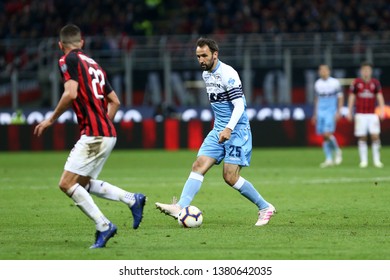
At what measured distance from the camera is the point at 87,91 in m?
9.58

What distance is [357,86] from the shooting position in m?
21.7

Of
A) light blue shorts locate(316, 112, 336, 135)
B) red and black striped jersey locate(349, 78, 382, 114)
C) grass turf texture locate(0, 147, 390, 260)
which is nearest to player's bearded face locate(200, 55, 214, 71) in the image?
grass turf texture locate(0, 147, 390, 260)

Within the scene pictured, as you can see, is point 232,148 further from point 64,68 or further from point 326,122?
point 326,122

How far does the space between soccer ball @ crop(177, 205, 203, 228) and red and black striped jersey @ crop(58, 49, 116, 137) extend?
1789 millimetres

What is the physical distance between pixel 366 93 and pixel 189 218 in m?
11.3

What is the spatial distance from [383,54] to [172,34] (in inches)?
302

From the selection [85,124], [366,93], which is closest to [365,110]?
[366,93]

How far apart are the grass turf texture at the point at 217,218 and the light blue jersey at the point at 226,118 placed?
83 centimetres

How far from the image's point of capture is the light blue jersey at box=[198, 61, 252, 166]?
1120 cm

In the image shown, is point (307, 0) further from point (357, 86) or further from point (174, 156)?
point (357, 86)

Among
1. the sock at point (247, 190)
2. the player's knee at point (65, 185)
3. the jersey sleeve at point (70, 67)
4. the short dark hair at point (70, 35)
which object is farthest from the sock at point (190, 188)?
the short dark hair at point (70, 35)

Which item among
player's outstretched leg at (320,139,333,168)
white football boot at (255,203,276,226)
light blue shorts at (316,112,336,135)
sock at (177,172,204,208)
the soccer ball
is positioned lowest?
player's outstretched leg at (320,139,333,168)

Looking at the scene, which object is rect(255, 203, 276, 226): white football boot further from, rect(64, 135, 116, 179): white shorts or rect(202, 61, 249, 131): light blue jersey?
rect(64, 135, 116, 179): white shorts

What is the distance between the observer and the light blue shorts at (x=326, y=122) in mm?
22656
